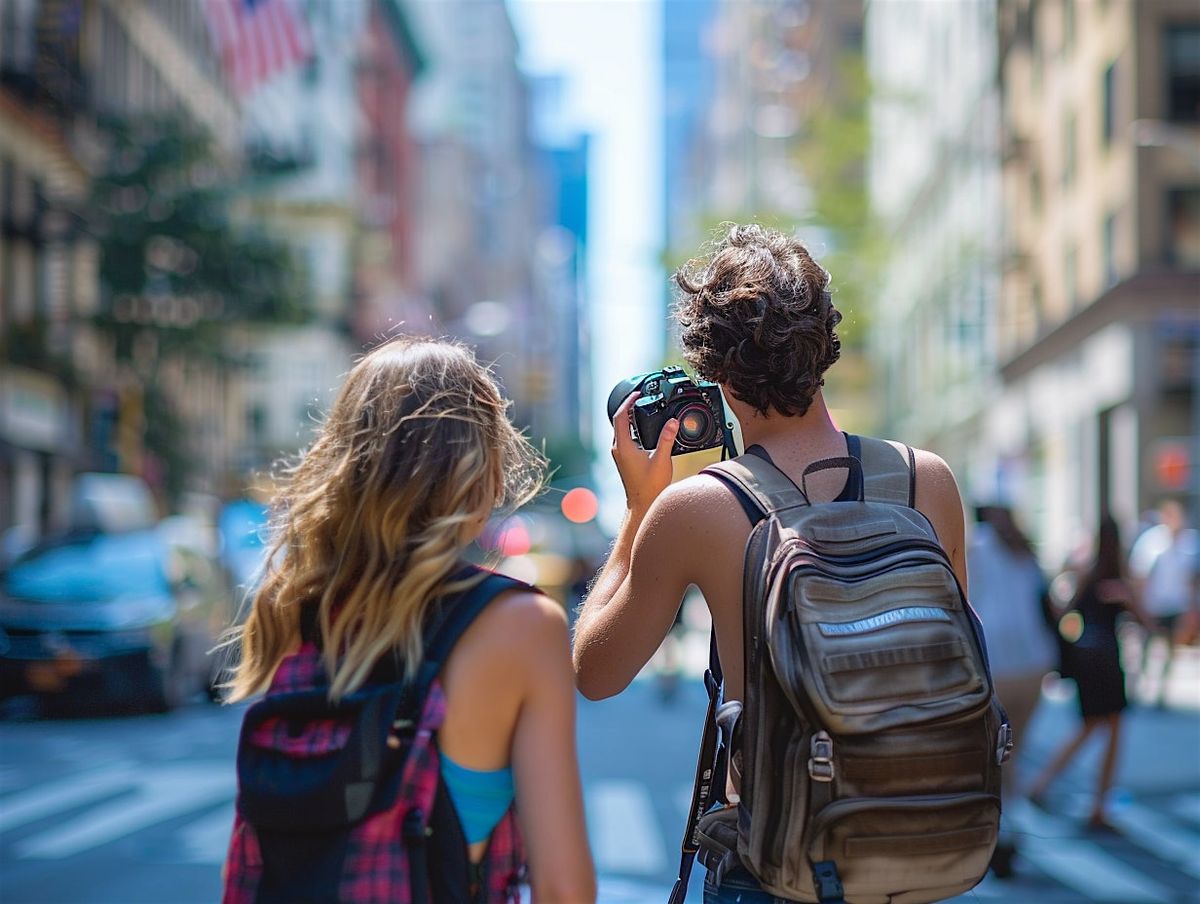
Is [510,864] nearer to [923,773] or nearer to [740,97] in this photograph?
[923,773]

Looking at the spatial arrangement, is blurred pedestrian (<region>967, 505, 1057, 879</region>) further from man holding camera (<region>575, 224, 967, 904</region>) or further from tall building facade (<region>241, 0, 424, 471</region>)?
tall building facade (<region>241, 0, 424, 471</region>)

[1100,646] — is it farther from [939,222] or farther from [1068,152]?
[939,222]

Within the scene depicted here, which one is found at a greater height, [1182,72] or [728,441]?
[1182,72]

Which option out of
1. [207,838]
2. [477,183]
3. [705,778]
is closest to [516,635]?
[705,778]

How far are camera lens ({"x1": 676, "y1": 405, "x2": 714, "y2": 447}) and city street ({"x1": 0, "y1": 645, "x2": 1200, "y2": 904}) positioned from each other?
2.20 m

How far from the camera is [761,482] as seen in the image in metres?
2.85

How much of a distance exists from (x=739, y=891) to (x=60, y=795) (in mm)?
9403

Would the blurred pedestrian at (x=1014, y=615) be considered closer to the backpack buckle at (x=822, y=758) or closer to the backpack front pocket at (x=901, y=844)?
the backpack front pocket at (x=901, y=844)

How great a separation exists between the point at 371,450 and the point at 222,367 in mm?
27738

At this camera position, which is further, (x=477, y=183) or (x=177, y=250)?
(x=477, y=183)

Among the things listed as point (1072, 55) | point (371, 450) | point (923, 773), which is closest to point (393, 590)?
point (371, 450)

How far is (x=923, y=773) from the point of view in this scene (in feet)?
8.50

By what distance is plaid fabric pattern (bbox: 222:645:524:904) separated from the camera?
241 centimetres

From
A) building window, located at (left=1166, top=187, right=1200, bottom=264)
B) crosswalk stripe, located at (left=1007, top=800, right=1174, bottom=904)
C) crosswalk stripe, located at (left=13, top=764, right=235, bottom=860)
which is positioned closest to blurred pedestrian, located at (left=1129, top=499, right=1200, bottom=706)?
crosswalk stripe, located at (left=1007, top=800, right=1174, bottom=904)
